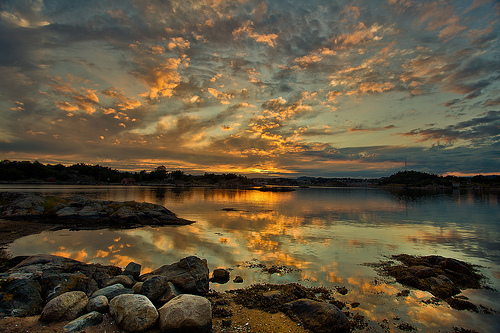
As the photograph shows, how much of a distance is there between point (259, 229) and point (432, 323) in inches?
823

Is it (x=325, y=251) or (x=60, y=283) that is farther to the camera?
(x=325, y=251)

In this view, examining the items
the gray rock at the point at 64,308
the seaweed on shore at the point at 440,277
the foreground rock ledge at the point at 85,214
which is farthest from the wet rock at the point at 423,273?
the foreground rock ledge at the point at 85,214

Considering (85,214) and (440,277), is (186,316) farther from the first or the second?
(85,214)

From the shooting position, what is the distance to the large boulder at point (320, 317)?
345 inches

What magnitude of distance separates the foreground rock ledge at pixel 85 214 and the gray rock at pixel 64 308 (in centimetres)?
2280

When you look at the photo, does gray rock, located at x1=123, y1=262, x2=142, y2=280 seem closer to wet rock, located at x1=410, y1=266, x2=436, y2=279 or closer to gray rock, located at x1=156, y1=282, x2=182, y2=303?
gray rock, located at x1=156, y1=282, x2=182, y2=303

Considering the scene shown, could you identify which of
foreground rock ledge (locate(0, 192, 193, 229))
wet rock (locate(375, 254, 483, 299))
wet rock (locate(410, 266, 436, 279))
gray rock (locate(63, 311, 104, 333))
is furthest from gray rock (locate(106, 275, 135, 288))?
foreground rock ledge (locate(0, 192, 193, 229))

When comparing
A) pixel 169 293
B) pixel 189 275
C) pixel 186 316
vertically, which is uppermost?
pixel 186 316

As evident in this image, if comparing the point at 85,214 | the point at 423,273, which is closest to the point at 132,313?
the point at 423,273

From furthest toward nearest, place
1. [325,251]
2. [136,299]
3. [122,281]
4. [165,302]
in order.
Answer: [325,251], [122,281], [165,302], [136,299]

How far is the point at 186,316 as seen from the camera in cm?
802

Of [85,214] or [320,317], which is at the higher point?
[320,317]

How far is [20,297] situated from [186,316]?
20.3 ft

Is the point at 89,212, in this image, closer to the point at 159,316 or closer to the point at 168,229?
the point at 168,229
